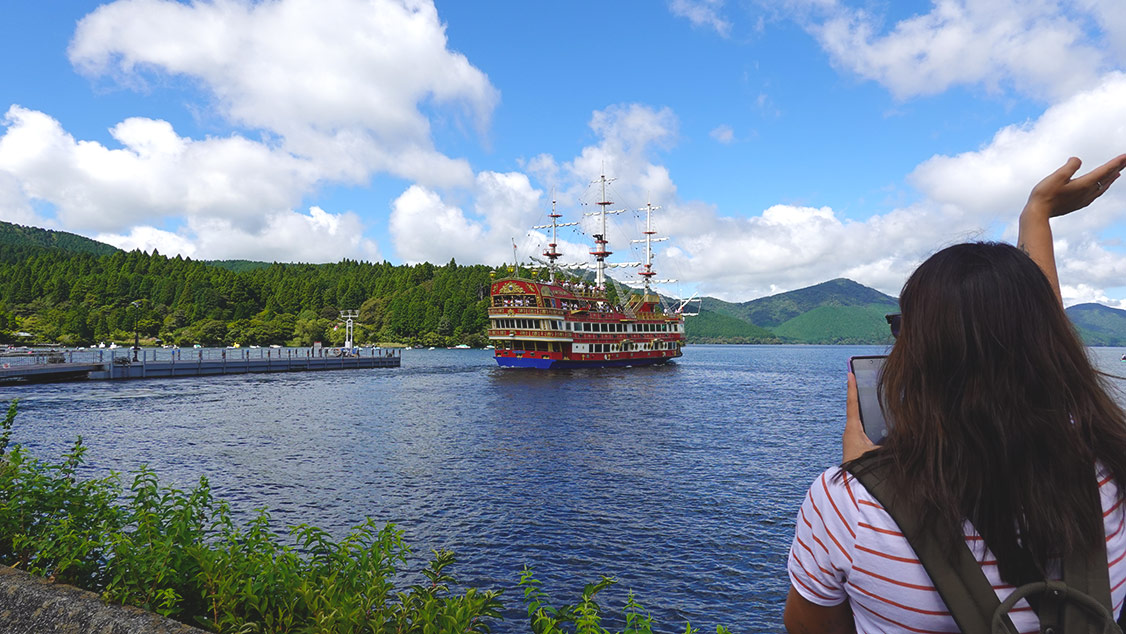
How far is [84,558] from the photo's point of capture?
5805mm

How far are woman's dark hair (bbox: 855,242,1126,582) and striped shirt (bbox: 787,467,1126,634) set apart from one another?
0.09m

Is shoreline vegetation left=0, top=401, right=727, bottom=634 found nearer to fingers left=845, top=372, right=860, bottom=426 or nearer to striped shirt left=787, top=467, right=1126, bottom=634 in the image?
striped shirt left=787, top=467, right=1126, bottom=634

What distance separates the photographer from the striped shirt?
1.66 meters

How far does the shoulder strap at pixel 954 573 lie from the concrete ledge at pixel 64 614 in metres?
4.75

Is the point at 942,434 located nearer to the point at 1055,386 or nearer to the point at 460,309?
the point at 1055,386

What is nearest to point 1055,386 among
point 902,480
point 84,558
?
point 902,480

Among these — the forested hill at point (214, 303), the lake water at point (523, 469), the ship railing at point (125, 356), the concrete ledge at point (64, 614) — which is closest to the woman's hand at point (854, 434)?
the lake water at point (523, 469)

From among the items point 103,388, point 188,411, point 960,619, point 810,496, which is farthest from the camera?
point 103,388

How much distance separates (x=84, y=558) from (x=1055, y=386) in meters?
7.23

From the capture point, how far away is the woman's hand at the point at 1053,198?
2311mm

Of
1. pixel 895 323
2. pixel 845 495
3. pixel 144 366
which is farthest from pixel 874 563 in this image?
pixel 144 366

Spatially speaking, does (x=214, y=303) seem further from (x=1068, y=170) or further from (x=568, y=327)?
(x=1068, y=170)

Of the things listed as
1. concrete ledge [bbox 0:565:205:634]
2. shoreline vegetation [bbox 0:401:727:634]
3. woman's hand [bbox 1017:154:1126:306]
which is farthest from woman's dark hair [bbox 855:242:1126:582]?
concrete ledge [bbox 0:565:205:634]

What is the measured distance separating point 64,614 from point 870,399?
5.81 meters
